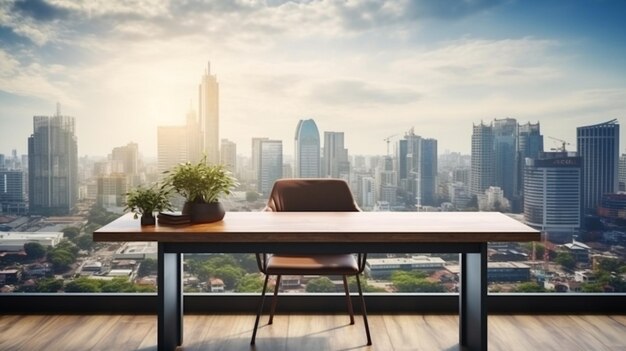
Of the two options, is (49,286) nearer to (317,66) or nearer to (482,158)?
Result: (317,66)

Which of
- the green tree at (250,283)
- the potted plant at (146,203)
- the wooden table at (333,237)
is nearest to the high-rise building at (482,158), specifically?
the wooden table at (333,237)

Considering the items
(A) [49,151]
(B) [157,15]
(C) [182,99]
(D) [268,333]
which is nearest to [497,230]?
(D) [268,333]

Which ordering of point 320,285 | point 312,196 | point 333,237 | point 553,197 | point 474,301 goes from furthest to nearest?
point 553,197 → point 320,285 → point 312,196 → point 474,301 → point 333,237

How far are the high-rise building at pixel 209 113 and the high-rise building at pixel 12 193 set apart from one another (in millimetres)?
1255

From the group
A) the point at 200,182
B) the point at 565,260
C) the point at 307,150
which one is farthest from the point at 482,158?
the point at 200,182

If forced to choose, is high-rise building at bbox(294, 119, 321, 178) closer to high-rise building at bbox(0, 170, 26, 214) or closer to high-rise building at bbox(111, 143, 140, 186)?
high-rise building at bbox(111, 143, 140, 186)

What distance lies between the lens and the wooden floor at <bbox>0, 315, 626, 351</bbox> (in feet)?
10.6

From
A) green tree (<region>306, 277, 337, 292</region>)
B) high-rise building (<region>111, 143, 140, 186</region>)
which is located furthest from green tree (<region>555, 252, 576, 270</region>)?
high-rise building (<region>111, 143, 140, 186</region>)

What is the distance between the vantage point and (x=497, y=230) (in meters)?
2.68

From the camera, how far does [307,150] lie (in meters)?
4.14

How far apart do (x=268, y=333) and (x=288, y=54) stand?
6.02 ft

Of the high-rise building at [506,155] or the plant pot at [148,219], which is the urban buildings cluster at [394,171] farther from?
the plant pot at [148,219]

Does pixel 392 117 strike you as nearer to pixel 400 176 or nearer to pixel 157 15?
pixel 400 176

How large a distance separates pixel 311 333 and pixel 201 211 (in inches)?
40.9
